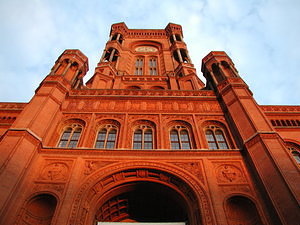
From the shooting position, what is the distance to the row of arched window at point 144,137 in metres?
12.0

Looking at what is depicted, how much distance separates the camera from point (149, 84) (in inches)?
873

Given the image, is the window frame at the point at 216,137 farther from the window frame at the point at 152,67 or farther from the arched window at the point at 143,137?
the window frame at the point at 152,67

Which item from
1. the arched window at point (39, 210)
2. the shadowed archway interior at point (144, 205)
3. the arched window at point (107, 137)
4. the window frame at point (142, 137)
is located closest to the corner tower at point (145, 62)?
the arched window at point (107, 137)

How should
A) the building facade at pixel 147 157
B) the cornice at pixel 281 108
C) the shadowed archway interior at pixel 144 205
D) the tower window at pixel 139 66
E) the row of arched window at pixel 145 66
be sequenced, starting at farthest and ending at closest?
the tower window at pixel 139 66 → the row of arched window at pixel 145 66 → the cornice at pixel 281 108 → the shadowed archway interior at pixel 144 205 → the building facade at pixel 147 157

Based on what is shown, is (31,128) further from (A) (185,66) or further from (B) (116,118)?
(A) (185,66)

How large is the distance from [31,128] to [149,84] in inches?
508

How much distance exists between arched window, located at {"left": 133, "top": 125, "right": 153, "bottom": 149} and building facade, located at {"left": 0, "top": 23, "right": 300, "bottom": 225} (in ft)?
0.17

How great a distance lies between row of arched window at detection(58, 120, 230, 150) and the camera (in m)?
12.0

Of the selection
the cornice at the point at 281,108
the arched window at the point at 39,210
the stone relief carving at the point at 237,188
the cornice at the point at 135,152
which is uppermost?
the cornice at the point at 281,108

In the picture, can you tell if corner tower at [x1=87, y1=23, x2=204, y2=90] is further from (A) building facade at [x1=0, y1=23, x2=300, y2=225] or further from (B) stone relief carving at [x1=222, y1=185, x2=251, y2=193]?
(B) stone relief carving at [x1=222, y1=185, x2=251, y2=193]

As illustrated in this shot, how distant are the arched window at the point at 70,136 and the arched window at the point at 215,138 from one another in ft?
22.0

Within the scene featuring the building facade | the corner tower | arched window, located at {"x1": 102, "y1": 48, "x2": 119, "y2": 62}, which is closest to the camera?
the building facade

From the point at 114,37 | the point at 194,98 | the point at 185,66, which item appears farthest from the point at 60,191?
the point at 114,37

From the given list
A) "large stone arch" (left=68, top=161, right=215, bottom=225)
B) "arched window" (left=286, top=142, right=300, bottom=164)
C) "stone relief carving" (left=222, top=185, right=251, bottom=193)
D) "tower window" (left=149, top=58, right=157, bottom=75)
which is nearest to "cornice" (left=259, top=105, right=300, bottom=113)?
"arched window" (left=286, top=142, right=300, bottom=164)
